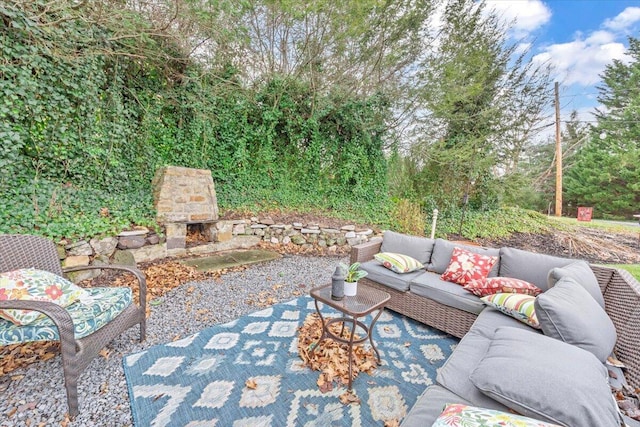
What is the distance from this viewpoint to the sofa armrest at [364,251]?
330 cm

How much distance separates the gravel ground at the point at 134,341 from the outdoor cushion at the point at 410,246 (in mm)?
1125

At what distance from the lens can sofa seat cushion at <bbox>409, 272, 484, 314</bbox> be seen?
236 cm

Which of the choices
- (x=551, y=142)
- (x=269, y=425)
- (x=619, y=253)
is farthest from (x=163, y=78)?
(x=551, y=142)

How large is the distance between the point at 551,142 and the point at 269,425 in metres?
13.4

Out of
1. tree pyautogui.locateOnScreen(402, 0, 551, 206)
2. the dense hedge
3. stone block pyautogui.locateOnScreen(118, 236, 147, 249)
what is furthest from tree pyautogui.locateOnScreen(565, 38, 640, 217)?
stone block pyautogui.locateOnScreen(118, 236, 147, 249)

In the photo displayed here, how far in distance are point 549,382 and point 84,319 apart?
8.67 feet

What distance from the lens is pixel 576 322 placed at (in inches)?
56.4

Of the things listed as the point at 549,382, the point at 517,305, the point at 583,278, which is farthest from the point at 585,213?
the point at 549,382

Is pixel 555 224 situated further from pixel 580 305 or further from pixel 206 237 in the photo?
pixel 206 237

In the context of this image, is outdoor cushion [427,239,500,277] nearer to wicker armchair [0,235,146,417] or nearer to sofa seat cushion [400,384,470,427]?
sofa seat cushion [400,384,470,427]

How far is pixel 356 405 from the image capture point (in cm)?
168

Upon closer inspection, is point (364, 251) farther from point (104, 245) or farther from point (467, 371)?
point (104, 245)

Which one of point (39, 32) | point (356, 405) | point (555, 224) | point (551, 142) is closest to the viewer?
point (356, 405)

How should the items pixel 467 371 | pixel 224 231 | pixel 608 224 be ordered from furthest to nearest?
pixel 608 224 < pixel 224 231 < pixel 467 371
